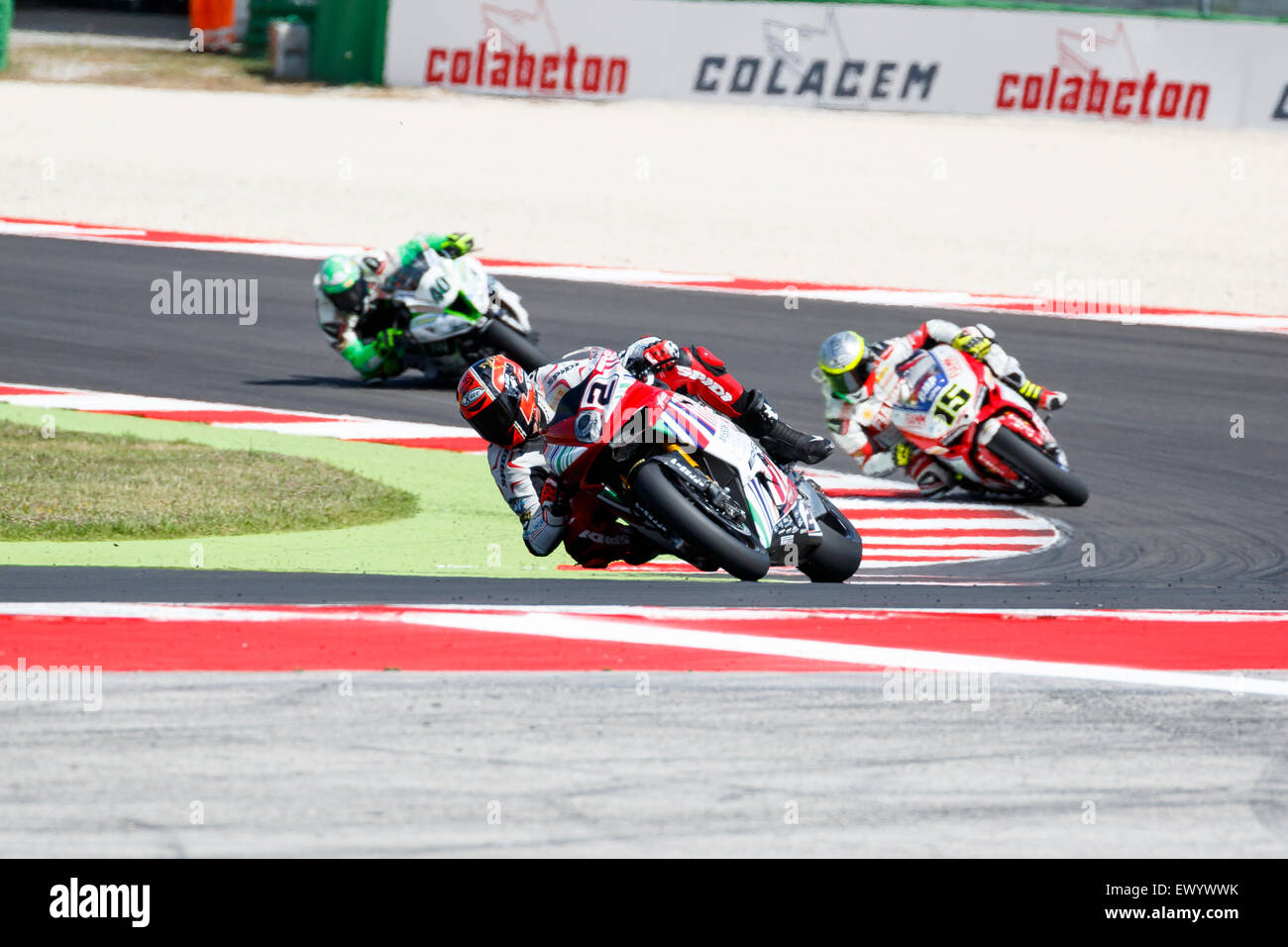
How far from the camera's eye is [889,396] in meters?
11.2

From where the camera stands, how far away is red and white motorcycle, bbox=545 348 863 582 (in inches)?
292

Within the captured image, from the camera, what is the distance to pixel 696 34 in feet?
91.6

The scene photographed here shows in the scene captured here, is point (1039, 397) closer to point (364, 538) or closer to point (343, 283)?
point (364, 538)

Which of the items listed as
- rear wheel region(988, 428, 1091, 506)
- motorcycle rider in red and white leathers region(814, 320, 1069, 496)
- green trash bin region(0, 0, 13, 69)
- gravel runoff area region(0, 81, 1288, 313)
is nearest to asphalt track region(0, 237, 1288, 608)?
rear wheel region(988, 428, 1091, 506)

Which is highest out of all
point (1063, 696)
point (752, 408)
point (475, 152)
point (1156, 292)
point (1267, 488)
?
point (1063, 696)

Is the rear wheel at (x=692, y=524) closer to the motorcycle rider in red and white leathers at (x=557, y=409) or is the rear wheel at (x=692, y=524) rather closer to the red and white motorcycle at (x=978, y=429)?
the motorcycle rider in red and white leathers at (x=557, y=409)

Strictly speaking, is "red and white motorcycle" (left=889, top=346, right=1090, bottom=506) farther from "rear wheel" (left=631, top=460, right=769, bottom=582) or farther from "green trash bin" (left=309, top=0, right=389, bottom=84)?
"green trash bin" (left=309, top=0, right=389, bottom=84)

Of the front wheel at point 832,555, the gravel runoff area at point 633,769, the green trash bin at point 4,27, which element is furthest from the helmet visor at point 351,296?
the green trash bin at point 4,27

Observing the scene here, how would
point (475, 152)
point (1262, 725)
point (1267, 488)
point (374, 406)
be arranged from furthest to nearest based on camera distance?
point (475, 152), point (374, 406), point (1267, 488), point (1262, 725)

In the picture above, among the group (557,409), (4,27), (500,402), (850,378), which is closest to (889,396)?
(850,378)

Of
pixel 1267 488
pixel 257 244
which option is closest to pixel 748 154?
pixel 257 244
